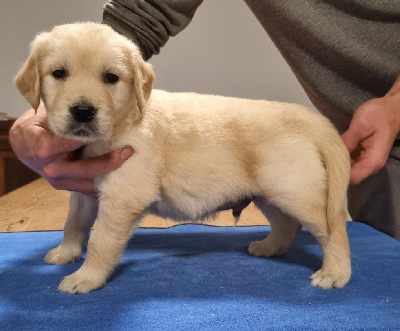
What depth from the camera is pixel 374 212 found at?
2820mm

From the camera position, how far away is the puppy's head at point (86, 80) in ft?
5.32

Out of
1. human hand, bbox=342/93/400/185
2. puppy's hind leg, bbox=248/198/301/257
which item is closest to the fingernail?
puppy's hind leg, bbox=248/198/301/257

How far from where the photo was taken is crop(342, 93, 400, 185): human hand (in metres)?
2.29

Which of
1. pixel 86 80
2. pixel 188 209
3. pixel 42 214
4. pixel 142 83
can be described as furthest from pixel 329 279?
pixel 42 214

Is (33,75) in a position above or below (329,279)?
above

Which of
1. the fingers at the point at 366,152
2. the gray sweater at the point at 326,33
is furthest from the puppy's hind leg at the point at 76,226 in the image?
the fingers at the point at 366,152

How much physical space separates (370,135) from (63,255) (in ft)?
5.54

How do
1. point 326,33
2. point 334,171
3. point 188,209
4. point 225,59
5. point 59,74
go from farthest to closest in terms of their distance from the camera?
point 225,59
point 326,33
point 188,209
point 334,171
point 59,74

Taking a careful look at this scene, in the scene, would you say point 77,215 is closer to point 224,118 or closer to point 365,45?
point 224,118

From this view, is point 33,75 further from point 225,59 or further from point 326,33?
point 225,59

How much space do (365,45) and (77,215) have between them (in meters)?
1.81

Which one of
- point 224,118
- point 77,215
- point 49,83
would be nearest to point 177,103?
point 224,118

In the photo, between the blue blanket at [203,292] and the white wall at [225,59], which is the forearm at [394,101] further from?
the white wall at [225,59]

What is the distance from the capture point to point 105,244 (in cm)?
172
